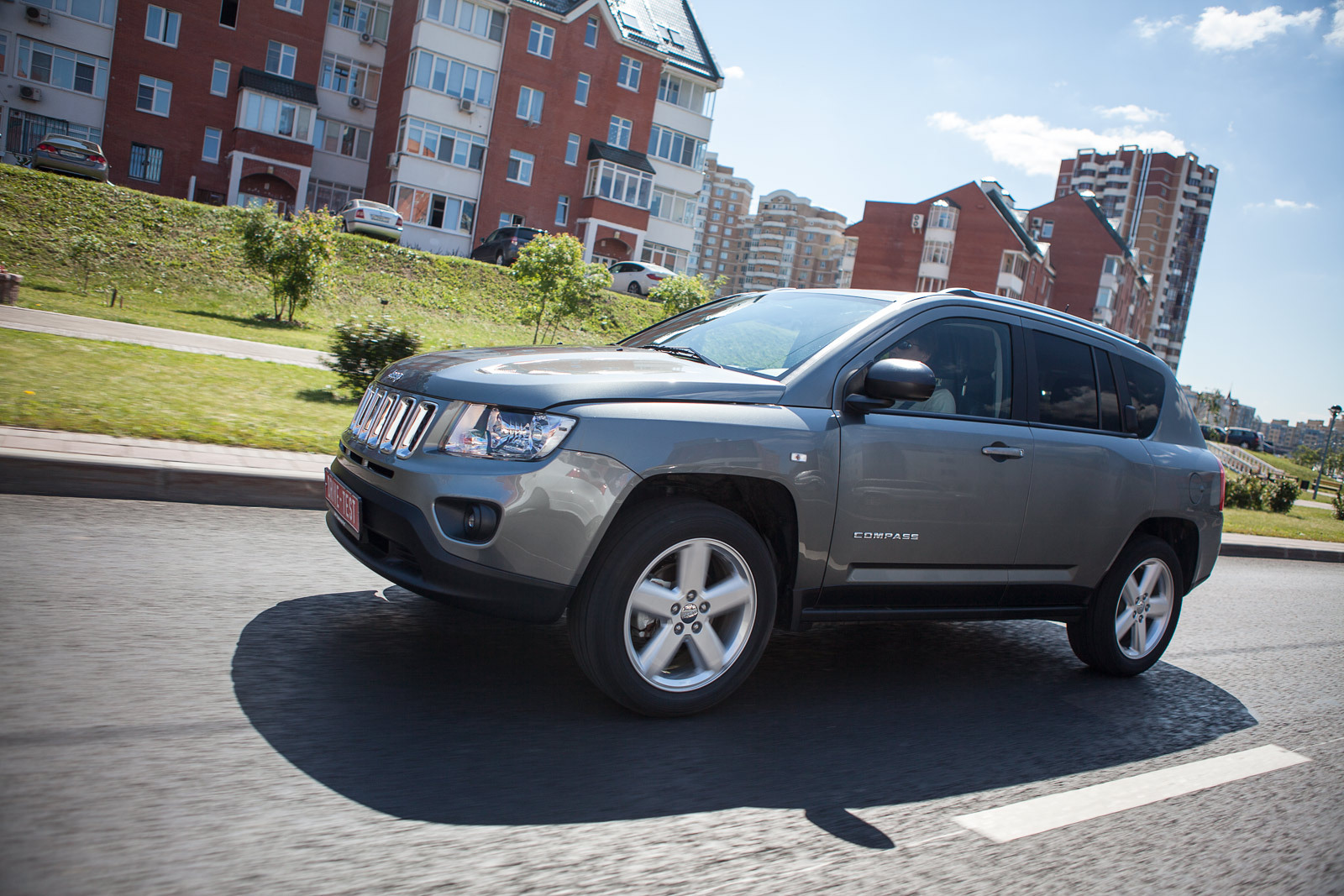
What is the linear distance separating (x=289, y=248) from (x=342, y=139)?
29573 mm

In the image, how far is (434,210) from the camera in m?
41.4

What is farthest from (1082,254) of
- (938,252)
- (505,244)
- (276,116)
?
(276,116)

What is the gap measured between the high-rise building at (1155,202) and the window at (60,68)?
12699 cm

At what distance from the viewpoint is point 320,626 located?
13.6ft

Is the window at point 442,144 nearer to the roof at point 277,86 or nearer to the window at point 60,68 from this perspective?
the roof at point 277,86

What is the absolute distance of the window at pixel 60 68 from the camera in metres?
36.9

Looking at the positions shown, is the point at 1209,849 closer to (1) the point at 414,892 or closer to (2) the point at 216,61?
(1) the point at 414,892

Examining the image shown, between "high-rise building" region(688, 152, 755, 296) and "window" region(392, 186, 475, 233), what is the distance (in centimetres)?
14418

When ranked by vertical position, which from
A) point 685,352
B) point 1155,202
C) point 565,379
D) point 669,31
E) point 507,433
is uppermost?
point 1155,202

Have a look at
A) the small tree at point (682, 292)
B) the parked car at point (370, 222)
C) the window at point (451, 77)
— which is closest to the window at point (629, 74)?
the window at point (451, 77)

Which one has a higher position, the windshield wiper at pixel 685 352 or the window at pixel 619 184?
the window at pixel 619 184

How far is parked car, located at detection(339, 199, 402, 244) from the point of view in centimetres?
3039

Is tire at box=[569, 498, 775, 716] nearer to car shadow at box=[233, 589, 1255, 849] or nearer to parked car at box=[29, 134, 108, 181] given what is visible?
car shadow at box=[233, 589, 1255, 849]

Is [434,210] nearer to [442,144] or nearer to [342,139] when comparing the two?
[442,144]
